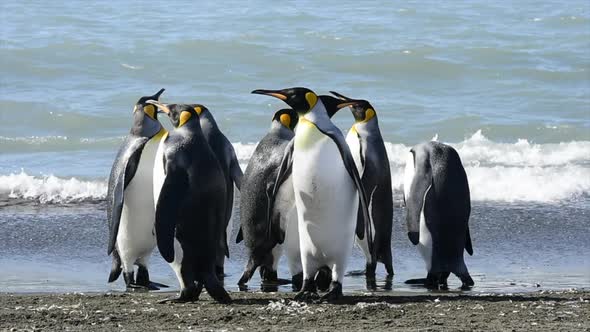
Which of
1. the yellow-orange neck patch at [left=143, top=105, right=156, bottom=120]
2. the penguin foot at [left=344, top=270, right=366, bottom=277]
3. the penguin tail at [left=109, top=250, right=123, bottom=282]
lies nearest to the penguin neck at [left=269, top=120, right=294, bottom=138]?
the yellow-orange neck patch at [left=143, top=105, right=156, bottom=120]

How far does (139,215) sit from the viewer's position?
27.1 feet

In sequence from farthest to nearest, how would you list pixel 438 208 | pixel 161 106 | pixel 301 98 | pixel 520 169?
pixel 520 169, pixel 438 208, pixel 161 106, pixel 301 98

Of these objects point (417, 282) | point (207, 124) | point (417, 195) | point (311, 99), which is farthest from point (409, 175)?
point (311, 99)

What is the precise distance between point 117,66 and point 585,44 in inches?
328

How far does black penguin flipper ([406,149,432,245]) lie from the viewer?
28.5ft

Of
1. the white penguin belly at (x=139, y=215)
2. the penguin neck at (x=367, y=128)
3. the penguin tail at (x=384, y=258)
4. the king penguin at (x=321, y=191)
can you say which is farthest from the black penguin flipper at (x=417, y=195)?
the white penguin belly at (x=139, y=215)

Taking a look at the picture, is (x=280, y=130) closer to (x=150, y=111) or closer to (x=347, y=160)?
(x=150, y=111)

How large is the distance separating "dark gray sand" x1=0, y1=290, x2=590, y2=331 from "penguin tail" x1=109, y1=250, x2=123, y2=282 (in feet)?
2.23

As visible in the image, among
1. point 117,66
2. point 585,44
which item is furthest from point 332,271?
point 585,44

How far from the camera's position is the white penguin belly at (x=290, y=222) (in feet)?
26.0

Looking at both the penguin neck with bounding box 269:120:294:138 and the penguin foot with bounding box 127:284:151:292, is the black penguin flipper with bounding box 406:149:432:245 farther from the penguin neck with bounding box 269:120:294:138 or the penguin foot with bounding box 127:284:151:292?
the penguin foot with bounding box 127:284:151:292

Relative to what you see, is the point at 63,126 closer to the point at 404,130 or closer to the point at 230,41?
the point at 404,130

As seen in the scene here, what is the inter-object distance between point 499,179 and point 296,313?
19.5 ft

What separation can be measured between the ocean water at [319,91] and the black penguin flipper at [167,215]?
41.1 inches
